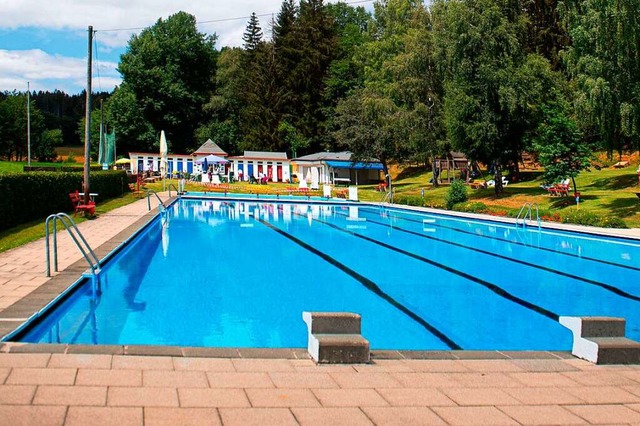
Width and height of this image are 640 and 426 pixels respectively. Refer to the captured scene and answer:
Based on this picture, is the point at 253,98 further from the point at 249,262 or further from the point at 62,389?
the point at 62,389

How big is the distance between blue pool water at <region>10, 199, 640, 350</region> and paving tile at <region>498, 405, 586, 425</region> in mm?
2932

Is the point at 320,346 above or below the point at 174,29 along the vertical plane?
below

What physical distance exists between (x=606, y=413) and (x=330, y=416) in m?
1.76

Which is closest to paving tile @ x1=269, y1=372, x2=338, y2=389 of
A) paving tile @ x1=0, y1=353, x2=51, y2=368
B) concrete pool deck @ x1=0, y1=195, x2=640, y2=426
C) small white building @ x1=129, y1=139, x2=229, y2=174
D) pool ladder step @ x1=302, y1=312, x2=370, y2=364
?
concrete pool deck @ x1=0, y1=195, x2=640, y2=426

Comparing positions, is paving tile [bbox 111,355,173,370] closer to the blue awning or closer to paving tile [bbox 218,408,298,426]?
paving tile [bbox 218,408,298,426]

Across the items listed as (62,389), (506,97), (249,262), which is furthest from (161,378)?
(506,97)

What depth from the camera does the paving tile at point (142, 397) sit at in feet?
11.3

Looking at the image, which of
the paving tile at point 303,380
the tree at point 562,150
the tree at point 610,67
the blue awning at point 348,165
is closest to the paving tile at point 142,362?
the paving tile at point 303,380

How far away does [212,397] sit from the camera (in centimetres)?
365

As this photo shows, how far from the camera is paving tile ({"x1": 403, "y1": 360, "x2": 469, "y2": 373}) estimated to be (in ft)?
15.0

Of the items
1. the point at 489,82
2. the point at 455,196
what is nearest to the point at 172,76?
the point at 489,82

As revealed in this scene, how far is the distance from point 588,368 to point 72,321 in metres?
5.64

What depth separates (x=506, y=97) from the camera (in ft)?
87.4

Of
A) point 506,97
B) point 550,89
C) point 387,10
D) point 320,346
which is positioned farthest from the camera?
point 387,10
